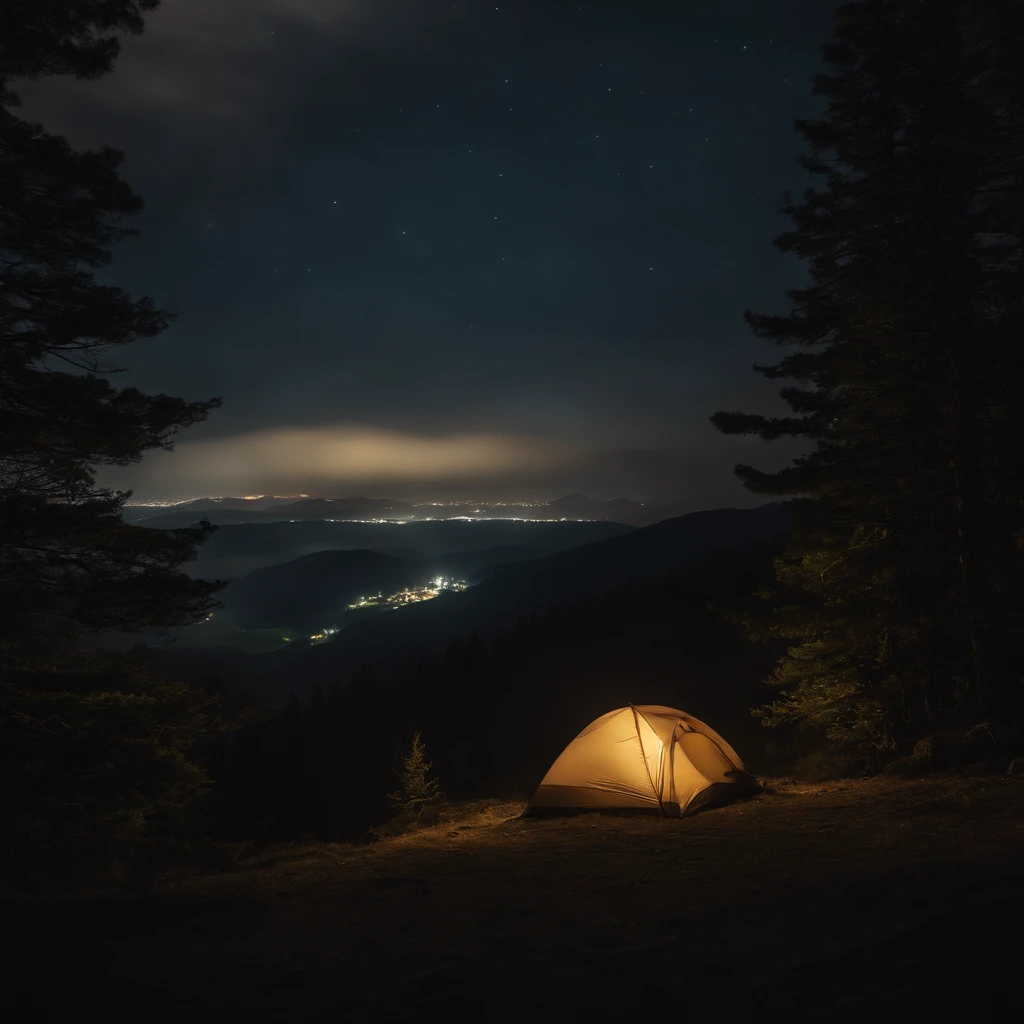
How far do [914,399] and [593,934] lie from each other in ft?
32.9

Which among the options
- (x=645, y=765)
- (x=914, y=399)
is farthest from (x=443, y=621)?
(x=914, y=399)

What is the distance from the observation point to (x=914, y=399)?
34.2 feet

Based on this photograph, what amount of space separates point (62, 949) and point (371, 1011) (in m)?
2.81

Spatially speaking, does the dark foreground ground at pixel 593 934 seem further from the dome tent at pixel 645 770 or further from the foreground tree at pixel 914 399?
the foreground tree at pixel 914 399

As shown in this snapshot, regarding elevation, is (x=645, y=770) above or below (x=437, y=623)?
above

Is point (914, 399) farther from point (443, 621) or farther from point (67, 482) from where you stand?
point (443, 621)

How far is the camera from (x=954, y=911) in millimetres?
4504

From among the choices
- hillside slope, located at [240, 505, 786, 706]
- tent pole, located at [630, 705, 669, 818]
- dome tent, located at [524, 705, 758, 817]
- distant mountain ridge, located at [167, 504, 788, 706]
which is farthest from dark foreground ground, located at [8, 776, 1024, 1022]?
hillside slope, located at [240, 505, 786, 706]

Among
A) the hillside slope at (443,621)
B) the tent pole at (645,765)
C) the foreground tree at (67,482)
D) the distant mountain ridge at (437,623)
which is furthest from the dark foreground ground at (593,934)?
the hillside slope at (443,621)

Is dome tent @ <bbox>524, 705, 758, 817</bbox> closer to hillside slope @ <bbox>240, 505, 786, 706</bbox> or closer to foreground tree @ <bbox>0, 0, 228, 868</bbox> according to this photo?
foreground tree @ <bbox>0, 0, 228, 868</bbox>

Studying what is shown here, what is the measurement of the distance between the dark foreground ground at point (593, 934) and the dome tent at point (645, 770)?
7.86ft

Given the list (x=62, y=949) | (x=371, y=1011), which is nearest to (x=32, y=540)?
(x=62, y=949)

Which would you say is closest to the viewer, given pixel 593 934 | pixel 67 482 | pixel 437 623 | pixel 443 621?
pixel 593 934

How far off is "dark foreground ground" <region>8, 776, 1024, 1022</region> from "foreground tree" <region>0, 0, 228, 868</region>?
3.87 m
